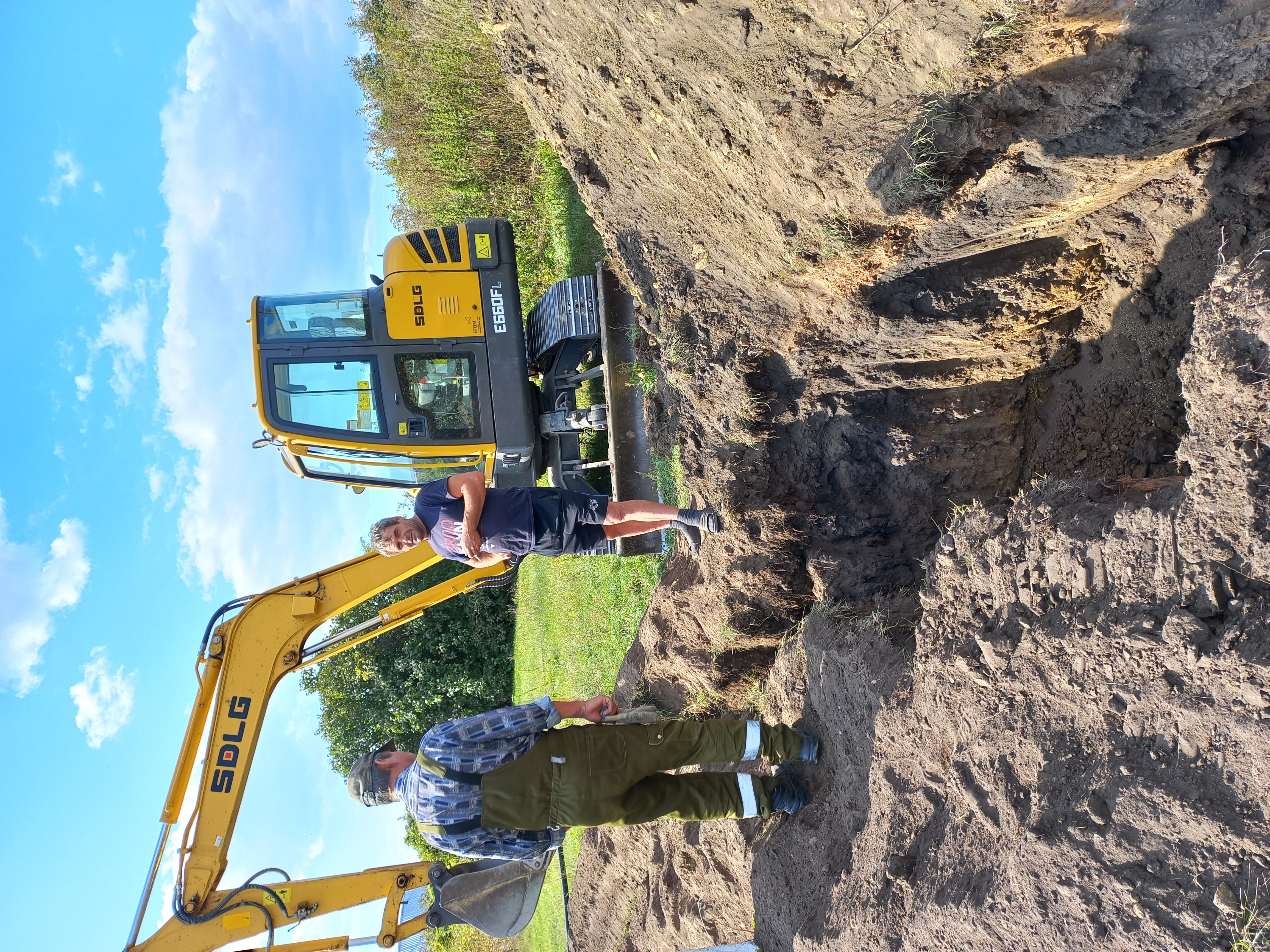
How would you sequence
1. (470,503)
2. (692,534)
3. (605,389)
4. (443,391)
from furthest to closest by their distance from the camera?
(605,389), (443,391), (692,534), (470,503)

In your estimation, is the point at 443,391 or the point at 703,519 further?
the point at 443,391

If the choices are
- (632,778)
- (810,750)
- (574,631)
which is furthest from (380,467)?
(810,750)

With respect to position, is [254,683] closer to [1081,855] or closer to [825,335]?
[825,335]

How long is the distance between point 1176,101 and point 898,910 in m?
2.81

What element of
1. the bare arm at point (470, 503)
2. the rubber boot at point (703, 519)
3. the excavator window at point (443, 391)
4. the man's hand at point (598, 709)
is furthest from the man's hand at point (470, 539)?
the excavator window at point (443, 391)

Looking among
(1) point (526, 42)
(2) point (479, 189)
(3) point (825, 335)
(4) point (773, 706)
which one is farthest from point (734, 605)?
(2) point (479, 189)

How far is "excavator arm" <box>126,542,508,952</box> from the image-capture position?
16.8ft

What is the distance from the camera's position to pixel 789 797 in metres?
4.05

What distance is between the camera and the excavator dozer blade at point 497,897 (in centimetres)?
496

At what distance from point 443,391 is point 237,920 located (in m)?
4.28

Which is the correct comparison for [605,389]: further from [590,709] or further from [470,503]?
[590,709]

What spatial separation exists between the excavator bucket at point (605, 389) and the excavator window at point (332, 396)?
1.68 metres

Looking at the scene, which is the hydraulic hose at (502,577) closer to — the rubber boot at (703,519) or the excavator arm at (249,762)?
the excavator arm at (249,762)

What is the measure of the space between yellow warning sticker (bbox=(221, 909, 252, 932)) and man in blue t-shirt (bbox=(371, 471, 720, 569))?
2668mm
